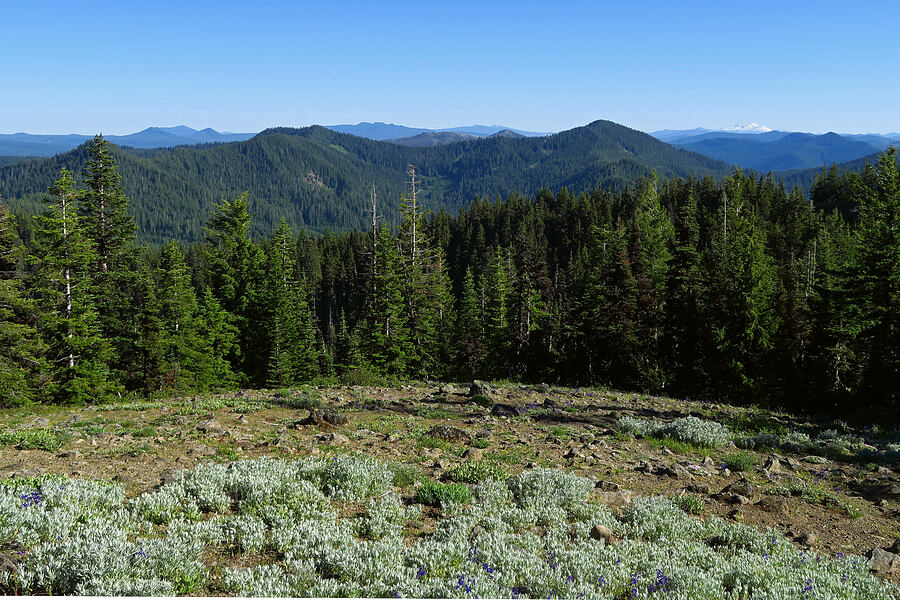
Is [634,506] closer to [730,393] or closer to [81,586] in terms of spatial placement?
[81,586]

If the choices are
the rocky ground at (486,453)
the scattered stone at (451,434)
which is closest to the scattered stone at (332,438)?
the rocky ground at (486,453)

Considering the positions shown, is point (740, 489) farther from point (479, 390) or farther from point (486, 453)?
point (479, 390)

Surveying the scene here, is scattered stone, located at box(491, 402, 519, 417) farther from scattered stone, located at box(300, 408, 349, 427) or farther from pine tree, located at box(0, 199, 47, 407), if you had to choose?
pine tree, located at box(0, 199, 47, 407)

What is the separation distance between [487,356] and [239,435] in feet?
125

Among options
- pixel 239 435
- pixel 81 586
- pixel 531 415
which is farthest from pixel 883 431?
pixel 81 586

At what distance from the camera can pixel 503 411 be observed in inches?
600

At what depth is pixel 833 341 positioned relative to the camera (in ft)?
102

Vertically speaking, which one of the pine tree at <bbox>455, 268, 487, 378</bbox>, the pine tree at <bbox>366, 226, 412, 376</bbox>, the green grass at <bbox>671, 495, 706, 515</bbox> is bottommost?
the pine tree at <bbox>455, 268, 487, 378</bbox>

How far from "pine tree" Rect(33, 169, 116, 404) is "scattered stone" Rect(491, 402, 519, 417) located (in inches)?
898

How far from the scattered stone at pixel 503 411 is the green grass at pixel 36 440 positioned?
34.5 ft

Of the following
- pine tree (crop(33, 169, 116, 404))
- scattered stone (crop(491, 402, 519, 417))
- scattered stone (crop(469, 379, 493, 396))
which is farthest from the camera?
pine tree (crop(33, 169, 116, 404))

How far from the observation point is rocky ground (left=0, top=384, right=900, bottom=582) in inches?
305

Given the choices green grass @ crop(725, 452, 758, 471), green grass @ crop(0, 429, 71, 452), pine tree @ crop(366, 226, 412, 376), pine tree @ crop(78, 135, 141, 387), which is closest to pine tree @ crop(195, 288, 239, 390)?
pine tree @ crop(78, 135, 141, 387)

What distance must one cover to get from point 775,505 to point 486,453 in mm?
5195
